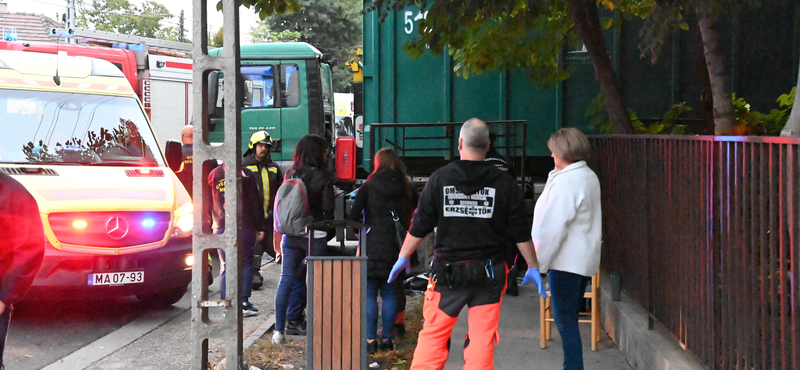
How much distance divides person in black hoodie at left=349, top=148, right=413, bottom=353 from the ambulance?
2008 millimetres

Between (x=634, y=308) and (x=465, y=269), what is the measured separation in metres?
2.37

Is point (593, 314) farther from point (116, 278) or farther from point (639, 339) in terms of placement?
point (116, 278)

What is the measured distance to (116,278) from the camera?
6.61m

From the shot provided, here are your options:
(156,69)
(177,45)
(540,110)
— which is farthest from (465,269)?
(177,45)

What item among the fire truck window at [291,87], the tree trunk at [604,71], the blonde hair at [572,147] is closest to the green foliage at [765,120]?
the tree trunk at [604,71]

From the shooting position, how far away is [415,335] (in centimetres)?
655

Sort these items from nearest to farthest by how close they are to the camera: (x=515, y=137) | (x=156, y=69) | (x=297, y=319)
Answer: (x=297, y=319) → (x=515, y=137) → (x=156, y=69)

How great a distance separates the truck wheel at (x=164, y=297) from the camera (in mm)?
7504

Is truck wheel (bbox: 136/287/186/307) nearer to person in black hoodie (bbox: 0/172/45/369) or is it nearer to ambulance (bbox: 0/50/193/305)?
ambulance (bbox: 0/50/193/305)

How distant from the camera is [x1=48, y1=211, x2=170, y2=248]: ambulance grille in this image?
650cm

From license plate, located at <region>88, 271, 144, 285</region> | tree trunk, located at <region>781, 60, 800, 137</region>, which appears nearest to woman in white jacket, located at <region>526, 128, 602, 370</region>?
tree trunk, located at <region>781, 60, 800, 137</region>

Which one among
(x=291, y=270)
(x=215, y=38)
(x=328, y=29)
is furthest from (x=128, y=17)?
(x=291, y=270)

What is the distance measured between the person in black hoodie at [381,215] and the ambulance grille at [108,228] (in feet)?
6.53

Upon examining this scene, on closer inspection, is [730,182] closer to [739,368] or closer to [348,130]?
[739,368]
